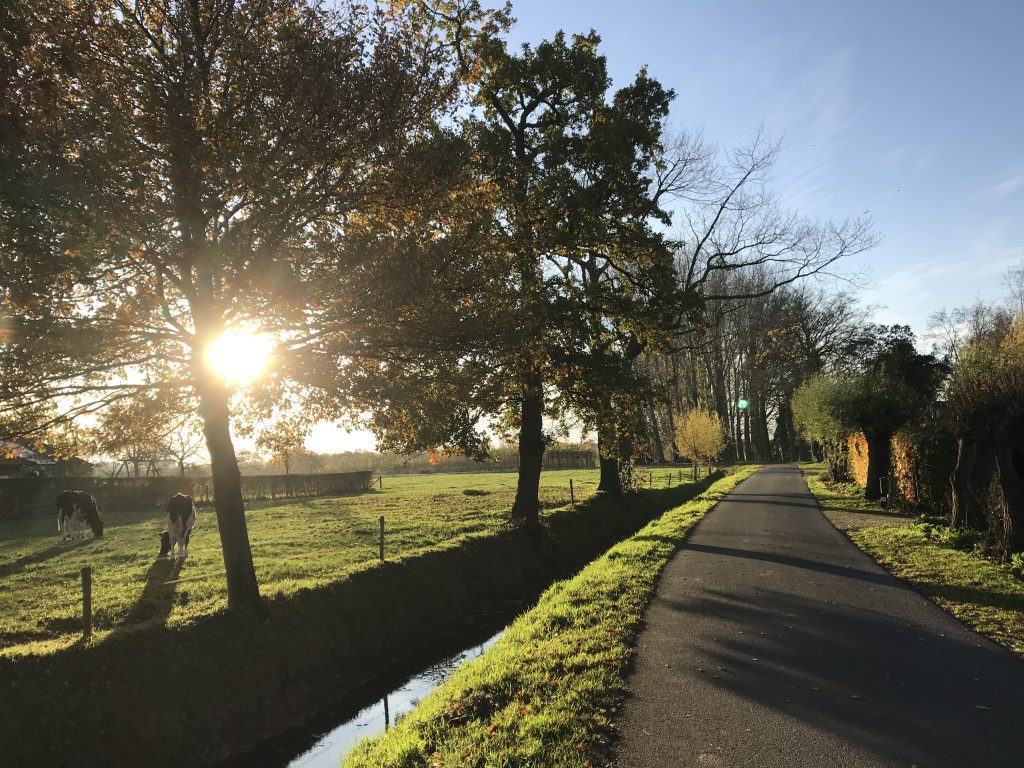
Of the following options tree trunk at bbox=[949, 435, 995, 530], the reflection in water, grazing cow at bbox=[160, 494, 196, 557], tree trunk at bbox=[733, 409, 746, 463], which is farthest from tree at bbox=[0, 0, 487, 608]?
tree trunk at bbox=[733, 409, 746, 463]

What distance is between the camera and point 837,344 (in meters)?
59.3

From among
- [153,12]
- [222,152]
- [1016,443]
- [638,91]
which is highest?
[638,91]

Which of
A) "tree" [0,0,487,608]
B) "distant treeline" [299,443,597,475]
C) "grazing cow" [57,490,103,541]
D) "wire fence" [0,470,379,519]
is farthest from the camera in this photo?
"distant treeline" [299,443,597,475]

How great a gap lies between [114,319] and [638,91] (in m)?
17.2


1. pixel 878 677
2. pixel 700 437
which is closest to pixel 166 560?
pixel 878 677

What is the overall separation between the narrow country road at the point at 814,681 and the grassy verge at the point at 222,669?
14.9 feet

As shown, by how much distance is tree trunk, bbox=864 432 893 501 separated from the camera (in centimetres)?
2481

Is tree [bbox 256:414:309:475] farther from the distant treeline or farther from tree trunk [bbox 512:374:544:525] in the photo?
the distant treeline

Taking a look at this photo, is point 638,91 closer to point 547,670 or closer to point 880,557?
point 880,557

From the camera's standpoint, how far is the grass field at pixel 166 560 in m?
9.59

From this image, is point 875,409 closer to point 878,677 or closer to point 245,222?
point 878,677

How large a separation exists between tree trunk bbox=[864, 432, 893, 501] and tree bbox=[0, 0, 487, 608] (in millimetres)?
22599

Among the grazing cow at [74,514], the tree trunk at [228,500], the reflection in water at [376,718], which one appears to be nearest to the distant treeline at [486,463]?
the grazing cow at [74,514]

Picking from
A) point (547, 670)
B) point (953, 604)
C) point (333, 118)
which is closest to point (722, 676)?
point (547, 670)
